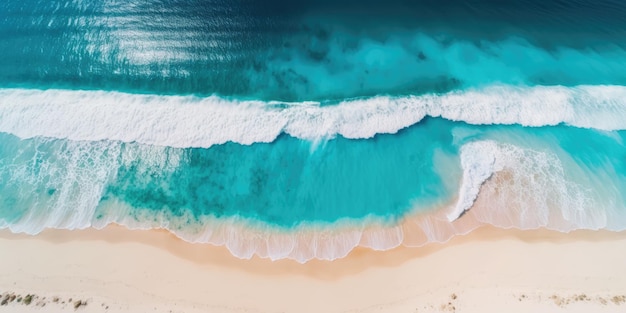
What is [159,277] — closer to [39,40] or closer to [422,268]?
[422,268]

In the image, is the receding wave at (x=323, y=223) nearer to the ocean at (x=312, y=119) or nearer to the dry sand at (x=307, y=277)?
the ocean at (x=312, y=119)

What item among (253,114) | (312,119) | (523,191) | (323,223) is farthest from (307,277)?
(523,191)

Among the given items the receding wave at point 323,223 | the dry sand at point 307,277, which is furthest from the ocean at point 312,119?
the dry sand at point 307,277

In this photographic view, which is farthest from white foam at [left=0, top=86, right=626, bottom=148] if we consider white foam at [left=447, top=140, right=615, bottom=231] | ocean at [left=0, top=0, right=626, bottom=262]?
white foam at [left=447, top=140, right=615, bottom=231]

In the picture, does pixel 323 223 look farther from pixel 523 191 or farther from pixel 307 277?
pixel 523 191

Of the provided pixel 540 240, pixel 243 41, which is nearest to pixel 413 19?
pixel 243 41

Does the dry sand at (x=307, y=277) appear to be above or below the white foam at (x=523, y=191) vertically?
below
